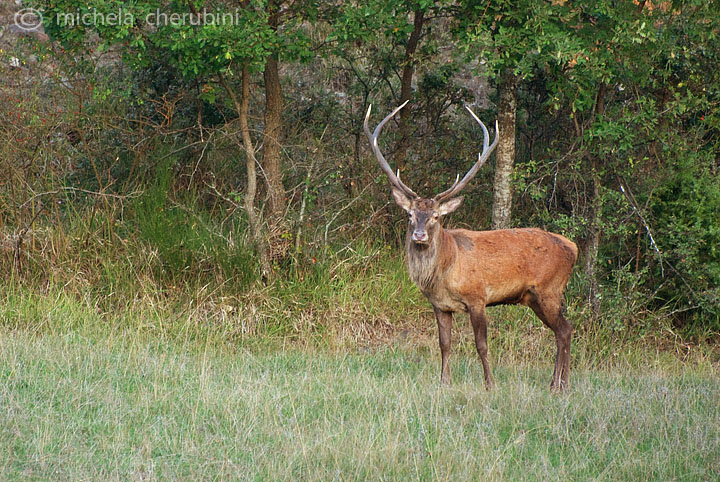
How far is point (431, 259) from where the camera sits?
22.9 feet

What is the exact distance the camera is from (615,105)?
9.26 metres

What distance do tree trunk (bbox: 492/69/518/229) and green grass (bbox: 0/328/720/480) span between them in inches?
74.7

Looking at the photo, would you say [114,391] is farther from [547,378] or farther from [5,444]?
[547,378]

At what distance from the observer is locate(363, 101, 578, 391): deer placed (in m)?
7.01

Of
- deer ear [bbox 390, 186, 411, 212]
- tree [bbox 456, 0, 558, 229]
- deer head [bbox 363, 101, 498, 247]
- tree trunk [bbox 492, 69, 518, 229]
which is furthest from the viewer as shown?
tree trunk [bbox 492, 69, 518, 229]

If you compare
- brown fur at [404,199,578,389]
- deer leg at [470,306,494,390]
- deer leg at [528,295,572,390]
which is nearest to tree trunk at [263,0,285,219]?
brown fur at [404,199,578,389]

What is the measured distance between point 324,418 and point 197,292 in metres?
3.21

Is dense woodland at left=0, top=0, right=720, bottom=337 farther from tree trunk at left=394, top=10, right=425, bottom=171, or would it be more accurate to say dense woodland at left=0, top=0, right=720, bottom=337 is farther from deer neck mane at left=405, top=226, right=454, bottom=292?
deer neck mane at left=405, top=226, right=454, bottom=292

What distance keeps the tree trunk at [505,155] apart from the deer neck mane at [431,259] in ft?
6.87

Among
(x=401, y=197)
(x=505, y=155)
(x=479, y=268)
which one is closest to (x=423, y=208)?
(x=401, y=197)

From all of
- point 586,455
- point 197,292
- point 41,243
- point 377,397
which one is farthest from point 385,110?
point 586,455

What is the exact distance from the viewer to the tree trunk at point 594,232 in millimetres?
8969

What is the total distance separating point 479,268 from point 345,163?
3.42 m

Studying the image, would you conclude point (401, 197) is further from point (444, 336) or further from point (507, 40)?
point (507, 40)
